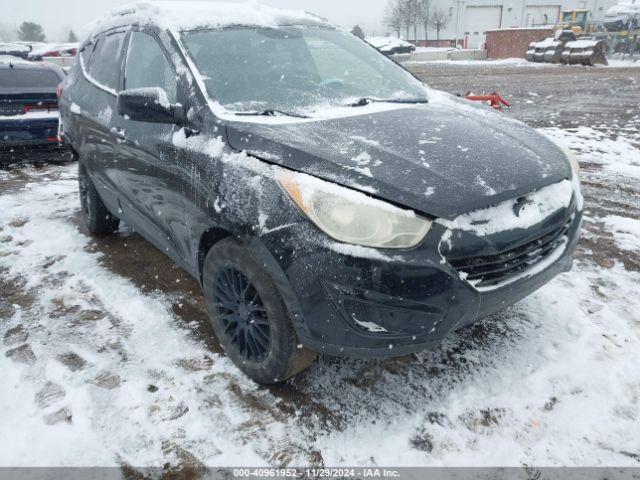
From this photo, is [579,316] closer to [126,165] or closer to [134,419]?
[134,419]

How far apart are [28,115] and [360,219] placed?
596cm

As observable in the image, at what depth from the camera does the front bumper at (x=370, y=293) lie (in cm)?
184

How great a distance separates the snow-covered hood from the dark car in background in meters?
5.11

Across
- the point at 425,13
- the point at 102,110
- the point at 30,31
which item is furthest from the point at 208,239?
the point at 30,31

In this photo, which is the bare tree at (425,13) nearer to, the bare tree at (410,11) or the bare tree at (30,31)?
the bare tree at (410,11)

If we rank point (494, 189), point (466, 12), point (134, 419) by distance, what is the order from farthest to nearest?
1. point (466, 12)
2. point (134, 419)
3. point (494, 189)

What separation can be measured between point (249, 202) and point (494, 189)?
1.03 metres

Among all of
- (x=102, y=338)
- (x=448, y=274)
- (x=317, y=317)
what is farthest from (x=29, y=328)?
(x=448, y=274)

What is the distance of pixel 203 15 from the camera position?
9.62 feet

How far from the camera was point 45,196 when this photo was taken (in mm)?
5410

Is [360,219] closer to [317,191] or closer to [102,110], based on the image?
[317,191]

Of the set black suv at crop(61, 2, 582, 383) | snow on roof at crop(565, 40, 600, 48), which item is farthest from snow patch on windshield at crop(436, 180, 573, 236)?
snow on roof at crop(565, 40, 600, 48)

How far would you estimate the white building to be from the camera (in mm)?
62500

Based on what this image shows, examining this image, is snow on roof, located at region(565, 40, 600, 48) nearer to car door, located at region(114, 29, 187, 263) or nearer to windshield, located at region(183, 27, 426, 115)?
windshield, located at region(183, 27, 426, 115)
